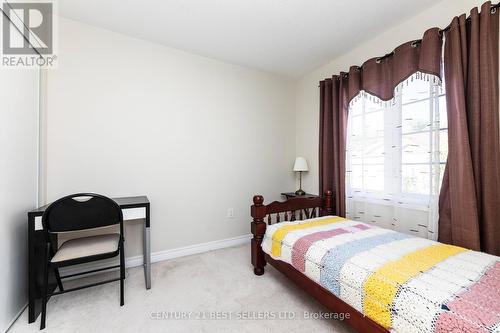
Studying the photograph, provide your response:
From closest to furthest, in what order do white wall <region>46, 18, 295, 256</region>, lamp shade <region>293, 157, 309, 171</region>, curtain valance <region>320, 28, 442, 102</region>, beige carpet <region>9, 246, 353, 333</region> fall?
beige carpet <region>9, 246, 353, 333</region> → curtain valance <region>320, 28, 442, 102</region> → white wall <region>46, 18, 295, 256</region> → lamp shade <region>293, 157, 309, 171</region>

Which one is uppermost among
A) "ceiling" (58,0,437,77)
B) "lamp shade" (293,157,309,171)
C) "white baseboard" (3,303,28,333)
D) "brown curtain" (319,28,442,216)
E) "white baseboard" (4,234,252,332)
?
"ceiling" (58,0,437,77)

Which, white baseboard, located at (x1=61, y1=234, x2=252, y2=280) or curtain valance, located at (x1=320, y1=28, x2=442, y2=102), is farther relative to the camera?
white baseboard, located at (x1=61, y1=234, x2=252, y2=280)

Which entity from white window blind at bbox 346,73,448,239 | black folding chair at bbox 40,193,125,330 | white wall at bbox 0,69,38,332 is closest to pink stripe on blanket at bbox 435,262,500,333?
white window blind at bbox 346,73,448,239

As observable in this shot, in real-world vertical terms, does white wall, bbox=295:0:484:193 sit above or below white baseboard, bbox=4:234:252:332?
above

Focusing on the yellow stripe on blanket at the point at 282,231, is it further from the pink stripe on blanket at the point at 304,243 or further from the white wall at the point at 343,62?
the white wall at the point at 343,62

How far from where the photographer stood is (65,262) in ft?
5.00

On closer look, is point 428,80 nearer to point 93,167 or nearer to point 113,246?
point 113,246

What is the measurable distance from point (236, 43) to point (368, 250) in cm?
241

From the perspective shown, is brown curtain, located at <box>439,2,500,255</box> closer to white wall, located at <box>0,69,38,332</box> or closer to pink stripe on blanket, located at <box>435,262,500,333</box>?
pink stripe on blanket, located at <box>435,262,500,333</box>

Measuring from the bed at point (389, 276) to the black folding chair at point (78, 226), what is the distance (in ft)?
4.36

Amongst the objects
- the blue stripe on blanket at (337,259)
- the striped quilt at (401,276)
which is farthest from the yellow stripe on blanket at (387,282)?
the blue stripe on blanket at (337,259)

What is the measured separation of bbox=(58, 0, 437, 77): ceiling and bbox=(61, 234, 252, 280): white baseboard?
2.38 m

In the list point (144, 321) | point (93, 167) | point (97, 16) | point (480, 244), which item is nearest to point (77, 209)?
point (93, 167)

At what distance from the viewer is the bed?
36.2 inches
